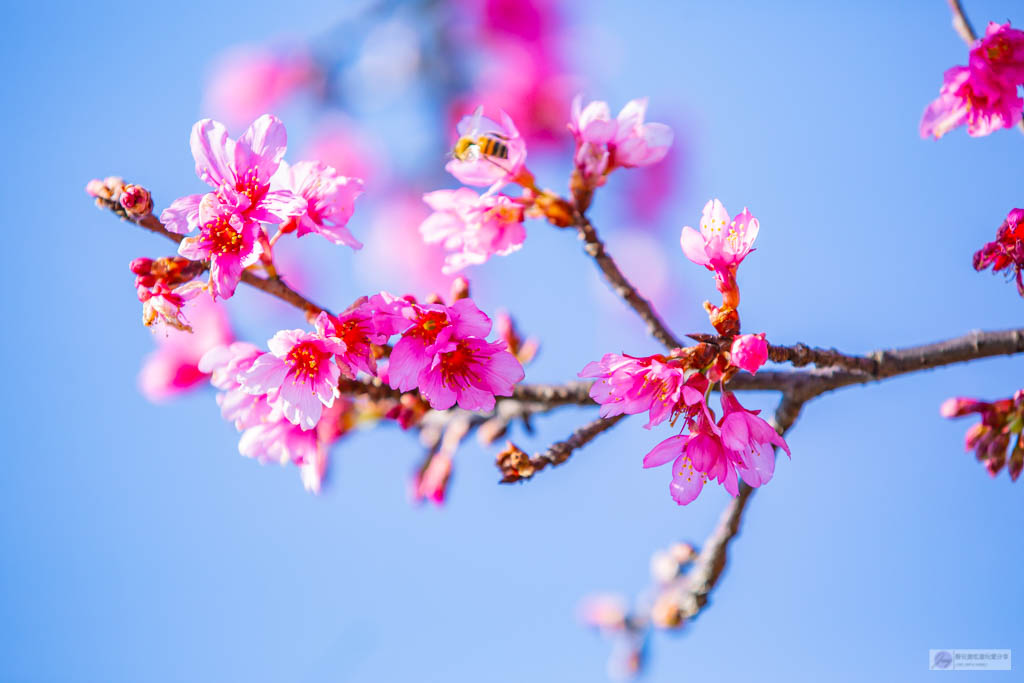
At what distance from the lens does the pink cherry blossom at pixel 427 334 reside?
5.01ft

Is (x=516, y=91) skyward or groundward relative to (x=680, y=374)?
skyward

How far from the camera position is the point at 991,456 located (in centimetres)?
185

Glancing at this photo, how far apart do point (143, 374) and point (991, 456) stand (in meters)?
2.64

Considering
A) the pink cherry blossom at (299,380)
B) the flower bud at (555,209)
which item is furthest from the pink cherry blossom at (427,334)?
the flower bud at (555,209)

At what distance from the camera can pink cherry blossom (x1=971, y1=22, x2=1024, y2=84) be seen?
1689 millimetres

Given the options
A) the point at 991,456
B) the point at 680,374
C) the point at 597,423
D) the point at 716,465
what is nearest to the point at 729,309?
the point at 680,374

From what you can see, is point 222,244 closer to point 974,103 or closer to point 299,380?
point 299,380

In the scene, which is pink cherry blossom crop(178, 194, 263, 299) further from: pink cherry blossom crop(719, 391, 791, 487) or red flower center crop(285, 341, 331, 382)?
pink cherry blossom crop(719, 391, 791, 487)

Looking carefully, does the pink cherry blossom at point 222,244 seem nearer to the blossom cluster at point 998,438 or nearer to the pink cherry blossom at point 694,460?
the pink cherry blossom at point 694,460

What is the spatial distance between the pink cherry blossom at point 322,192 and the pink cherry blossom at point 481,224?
23 cm

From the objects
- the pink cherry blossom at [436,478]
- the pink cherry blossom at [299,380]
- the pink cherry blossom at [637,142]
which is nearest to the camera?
the pink cherry blossom at [299,380]

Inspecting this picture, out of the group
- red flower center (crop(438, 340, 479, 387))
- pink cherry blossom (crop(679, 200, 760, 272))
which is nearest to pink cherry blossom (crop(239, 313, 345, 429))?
red flower center (crop(438, 340, 479, 387))

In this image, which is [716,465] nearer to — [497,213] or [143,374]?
[497,213]

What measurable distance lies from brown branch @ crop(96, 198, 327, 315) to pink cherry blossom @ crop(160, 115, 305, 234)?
0.11 meters
